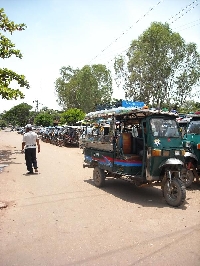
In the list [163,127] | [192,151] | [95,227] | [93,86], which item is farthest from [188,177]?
[93,86]

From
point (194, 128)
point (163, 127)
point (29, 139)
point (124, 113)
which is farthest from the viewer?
point (29, 139)

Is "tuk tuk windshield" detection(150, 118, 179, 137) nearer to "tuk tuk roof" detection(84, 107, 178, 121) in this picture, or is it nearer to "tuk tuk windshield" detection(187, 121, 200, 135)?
"tuk tuk roof" detection(84, 107, 178, 121)

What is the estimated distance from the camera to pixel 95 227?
4844 mm

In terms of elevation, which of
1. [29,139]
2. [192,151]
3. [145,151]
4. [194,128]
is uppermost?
[194,128]

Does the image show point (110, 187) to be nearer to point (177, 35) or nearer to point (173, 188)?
point (173, 188)

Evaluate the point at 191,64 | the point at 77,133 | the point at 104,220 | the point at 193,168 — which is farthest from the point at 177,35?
the point at 104,220

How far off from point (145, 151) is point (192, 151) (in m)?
2.62

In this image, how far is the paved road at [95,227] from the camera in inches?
148

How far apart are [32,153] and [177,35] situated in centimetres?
2492

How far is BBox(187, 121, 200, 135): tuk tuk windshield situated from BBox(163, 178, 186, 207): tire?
121 inches

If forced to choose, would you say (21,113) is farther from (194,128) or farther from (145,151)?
(145,151)

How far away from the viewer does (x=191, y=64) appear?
29703 millimetres

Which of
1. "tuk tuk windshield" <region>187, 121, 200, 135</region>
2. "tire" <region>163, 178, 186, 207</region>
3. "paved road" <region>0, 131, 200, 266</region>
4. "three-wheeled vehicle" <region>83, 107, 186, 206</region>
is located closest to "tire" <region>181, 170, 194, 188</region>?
"paved road" <region>0, 131, 200, 266</region>

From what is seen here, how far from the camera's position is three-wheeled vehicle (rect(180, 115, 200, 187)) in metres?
8.27
